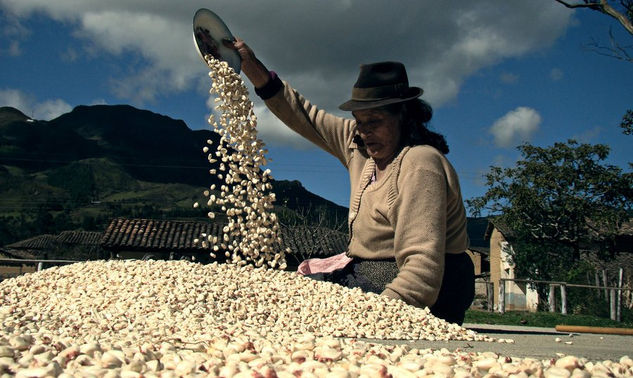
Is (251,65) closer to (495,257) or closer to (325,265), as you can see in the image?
(325,265)

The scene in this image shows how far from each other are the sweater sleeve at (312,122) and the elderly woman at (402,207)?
0.62 ft

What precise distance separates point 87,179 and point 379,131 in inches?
5498

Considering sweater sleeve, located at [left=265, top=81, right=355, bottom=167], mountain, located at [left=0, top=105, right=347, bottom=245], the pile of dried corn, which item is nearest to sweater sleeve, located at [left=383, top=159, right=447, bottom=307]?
the pile of dried corn

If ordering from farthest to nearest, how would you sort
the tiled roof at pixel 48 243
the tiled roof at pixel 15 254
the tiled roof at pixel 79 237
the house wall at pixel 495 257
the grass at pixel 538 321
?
the tiled roof at pixel 79 237 → the tiled roof at pixel 15 254 → the tiled roof at pixel 48 243 → the house wall at pixel 495 257 → the grass at pixel 538 321

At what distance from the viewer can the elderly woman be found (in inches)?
99.2

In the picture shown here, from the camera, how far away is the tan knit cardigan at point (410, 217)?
2496 millimetres

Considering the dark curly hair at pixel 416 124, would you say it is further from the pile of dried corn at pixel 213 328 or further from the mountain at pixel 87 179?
the mountain at pixel 87 179

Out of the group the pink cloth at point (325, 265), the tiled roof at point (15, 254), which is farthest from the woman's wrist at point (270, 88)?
the tiled roof at point (15, 254)

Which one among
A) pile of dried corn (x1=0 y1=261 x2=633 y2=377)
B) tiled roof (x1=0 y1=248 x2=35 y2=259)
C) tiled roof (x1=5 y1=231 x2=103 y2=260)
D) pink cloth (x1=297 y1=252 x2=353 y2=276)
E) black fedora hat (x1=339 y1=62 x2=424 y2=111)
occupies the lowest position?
pile of dried corn (x1=0 y1=261 x2=633 y2=377)

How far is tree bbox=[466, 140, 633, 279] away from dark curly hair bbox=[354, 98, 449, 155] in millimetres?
20307

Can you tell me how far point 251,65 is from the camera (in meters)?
3.46

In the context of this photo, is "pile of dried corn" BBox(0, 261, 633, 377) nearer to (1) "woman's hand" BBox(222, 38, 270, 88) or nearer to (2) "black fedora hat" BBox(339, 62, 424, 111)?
(2) "black fedora hat" BBox(339, 62, 424, 111)

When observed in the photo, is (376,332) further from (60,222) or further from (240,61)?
(60,222)

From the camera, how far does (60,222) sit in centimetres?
8231
